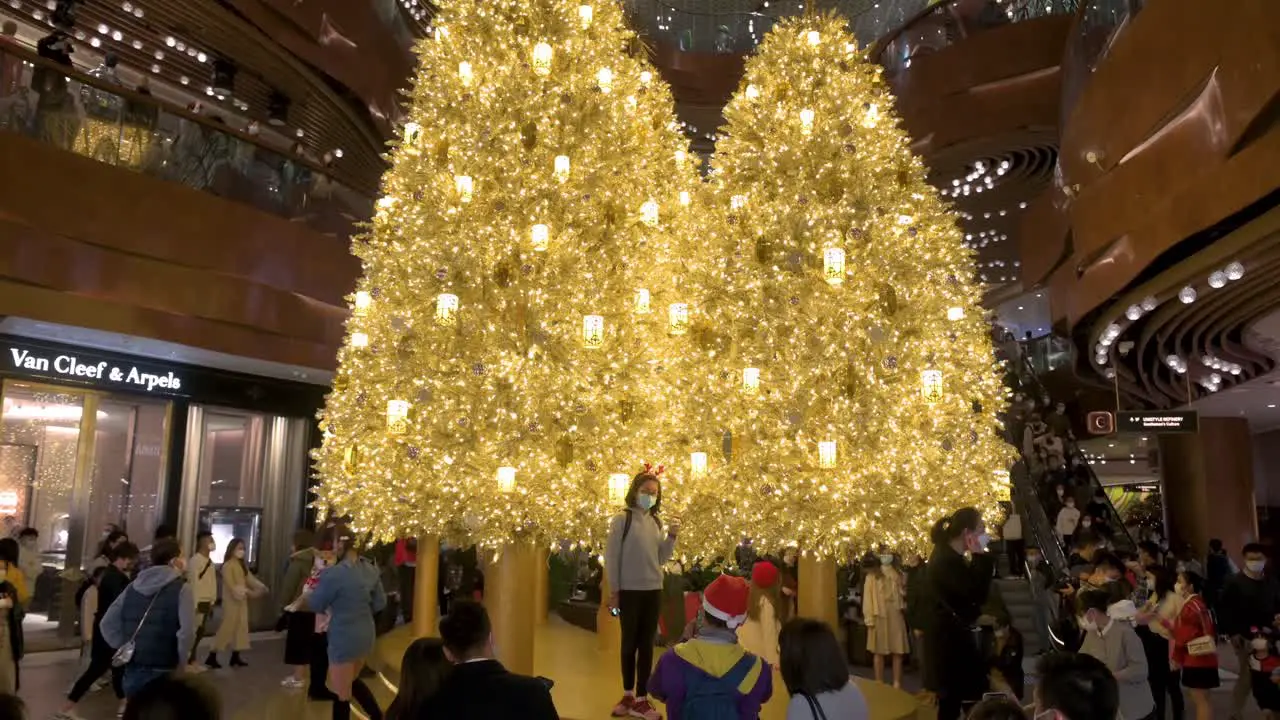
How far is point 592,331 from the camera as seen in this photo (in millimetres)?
7723

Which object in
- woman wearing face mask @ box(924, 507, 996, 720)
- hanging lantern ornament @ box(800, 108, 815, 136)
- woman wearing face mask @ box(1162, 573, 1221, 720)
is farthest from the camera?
hanging lantern ornament @ box(800, 108, 815, 136)

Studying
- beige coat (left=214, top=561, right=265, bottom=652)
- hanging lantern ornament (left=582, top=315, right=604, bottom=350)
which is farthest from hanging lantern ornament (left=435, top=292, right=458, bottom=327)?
beige coat (left=214, top=561, right=265, bottom=652)

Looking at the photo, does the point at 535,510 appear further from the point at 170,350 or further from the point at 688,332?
the point at 170,350

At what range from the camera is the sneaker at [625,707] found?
6227 millimetres

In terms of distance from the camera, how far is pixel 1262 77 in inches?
271

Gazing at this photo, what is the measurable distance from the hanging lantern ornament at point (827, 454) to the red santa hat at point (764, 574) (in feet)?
3.68

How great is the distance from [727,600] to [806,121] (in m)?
6.79

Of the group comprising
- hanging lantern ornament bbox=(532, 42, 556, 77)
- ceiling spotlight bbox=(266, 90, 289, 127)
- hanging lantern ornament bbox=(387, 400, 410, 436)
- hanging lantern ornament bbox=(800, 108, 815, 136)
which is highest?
ceiling spotlight bbox=(266, 90, 289, 127)

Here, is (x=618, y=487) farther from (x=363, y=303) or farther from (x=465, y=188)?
(x=363, y=303)

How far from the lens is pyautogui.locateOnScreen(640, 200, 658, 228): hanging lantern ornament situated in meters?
8.56

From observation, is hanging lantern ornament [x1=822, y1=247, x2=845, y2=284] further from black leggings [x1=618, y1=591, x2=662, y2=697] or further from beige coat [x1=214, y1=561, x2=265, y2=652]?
beige coat [x1=214, y1=561, x2=265, y2=652]

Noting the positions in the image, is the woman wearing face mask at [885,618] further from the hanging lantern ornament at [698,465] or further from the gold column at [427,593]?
the gold column at [427,593]

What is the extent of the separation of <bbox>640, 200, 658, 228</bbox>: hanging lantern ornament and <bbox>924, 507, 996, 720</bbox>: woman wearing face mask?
4.40 m

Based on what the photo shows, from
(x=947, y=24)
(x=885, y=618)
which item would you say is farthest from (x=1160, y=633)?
(x=947, y=24)
